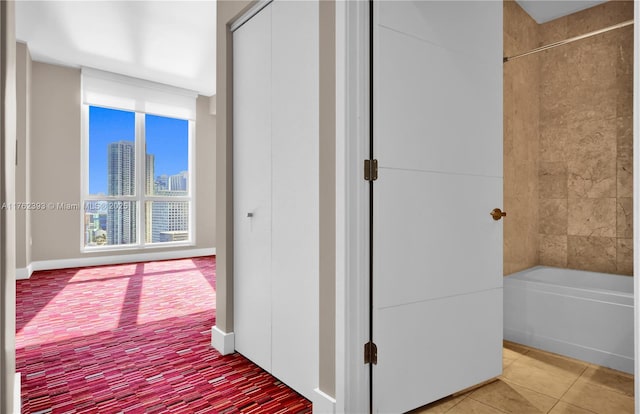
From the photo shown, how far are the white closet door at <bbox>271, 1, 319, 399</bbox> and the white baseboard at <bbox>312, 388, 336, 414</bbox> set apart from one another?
74 mm

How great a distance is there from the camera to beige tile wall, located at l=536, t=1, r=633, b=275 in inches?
119

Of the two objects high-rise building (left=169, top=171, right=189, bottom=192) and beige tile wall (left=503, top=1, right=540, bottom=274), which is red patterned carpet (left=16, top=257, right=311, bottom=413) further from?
high-rise building (left=169, top=171, right=189, bottom=192)

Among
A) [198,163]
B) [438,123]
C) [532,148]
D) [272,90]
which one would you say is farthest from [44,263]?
[532,148]

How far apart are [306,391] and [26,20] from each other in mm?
4694

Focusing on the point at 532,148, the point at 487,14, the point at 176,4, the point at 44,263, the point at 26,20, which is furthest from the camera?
the point at 44,263

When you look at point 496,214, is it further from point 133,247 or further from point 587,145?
point 133,247

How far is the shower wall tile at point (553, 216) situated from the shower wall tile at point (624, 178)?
1.34 feet

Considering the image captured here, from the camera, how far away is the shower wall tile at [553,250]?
3324 mm

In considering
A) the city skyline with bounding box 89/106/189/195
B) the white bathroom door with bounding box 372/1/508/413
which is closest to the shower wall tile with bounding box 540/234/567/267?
the white bathroom door with bounding box 372/1/508/413

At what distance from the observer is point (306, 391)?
1760 millimetres

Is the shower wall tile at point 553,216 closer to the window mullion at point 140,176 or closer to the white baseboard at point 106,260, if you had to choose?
the white baseboard at point 106,260

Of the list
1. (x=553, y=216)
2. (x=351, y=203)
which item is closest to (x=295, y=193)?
(x=351, y=203)

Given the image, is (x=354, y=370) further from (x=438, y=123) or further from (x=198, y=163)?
(x=198, y=163)

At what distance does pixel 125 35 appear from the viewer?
14.1ft
